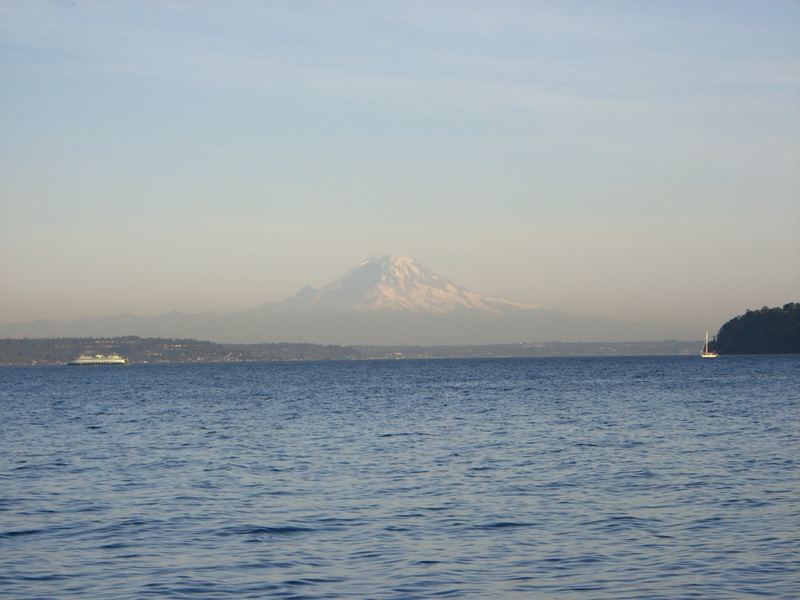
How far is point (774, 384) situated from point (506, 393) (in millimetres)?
26005

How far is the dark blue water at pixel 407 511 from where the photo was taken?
2039 cm

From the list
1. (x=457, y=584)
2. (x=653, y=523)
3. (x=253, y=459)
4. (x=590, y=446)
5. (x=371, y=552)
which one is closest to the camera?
(x=457, y=584)

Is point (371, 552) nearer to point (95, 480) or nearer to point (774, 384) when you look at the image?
point (95, 480)

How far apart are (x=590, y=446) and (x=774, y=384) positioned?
217 ft

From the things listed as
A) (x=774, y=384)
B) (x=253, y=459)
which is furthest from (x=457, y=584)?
(x=774, y=384)

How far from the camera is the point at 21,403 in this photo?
95.1 m

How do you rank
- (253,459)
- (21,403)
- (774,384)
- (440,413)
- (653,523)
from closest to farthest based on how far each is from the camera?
1. (653,523)
2. (253,459)
3. (440,413)
4. (21,403)
5. (774,384)

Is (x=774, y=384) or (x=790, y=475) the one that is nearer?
(x=790, y=475)

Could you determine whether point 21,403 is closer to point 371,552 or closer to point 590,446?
point 590,446

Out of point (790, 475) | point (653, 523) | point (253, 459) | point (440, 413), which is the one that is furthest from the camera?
point (440, 413)

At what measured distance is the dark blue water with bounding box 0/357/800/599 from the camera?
2039cm

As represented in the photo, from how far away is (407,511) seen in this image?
27938 millimetres

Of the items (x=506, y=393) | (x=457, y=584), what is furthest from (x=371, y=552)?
(x=506, y=393)

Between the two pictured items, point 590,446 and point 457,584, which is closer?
point 457,584
